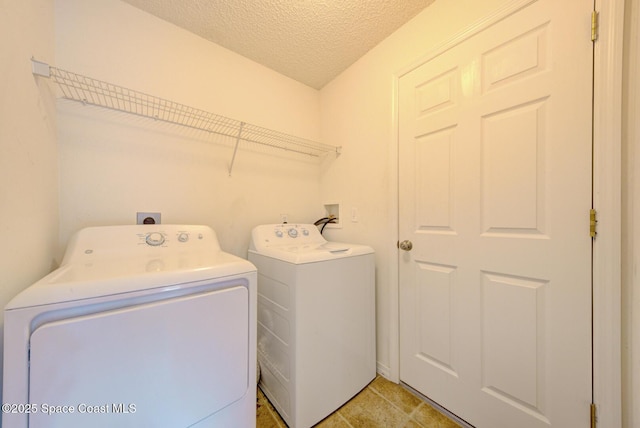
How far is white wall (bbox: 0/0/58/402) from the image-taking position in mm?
691

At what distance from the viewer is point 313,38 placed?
5.22 feet

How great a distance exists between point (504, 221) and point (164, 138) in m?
2.00

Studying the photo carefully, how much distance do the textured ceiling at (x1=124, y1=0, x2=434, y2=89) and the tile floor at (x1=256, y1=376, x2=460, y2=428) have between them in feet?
7.92

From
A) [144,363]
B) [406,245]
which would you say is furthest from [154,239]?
[406,245]

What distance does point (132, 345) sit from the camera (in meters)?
0.69

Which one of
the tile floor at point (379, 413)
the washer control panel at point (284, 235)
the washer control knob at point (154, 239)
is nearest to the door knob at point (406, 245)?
the washer control panel at point (284, 235)

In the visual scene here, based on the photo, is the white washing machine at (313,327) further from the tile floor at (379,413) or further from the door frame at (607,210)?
the door frame at (607,210)

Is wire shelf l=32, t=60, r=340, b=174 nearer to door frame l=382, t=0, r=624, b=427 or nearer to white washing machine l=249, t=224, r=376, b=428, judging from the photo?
white washing machine l=249, t=224, r=376, b=428

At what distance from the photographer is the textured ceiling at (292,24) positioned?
4.39 ft

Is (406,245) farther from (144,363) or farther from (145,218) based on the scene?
(145,218)

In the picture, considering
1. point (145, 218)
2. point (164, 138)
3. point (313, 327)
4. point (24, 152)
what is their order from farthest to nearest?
point (164, 138) < point (145, 218) < point (313, 327) < point (24, 152)

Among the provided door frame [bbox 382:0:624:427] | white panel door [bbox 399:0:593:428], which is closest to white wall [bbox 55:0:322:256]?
white panel door [bbox 399:0:593:428]

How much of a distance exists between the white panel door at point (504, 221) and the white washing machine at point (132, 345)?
107 cm

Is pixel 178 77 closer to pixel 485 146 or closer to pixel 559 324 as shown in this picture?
pixel 485 146
